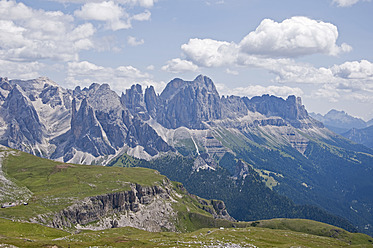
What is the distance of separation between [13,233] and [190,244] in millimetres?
76909

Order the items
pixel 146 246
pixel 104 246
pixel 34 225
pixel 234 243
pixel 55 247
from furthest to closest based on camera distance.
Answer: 1. pixel 34 225
2. pixel 234 243
3. pixel 146 246
4. pixel 104 246
5. pixel 55 247

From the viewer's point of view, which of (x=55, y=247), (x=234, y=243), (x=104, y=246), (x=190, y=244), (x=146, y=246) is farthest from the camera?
(x=234, y=243)

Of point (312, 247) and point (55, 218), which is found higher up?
point (312, 247)

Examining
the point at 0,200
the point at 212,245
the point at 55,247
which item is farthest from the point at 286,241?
the point at 0,200

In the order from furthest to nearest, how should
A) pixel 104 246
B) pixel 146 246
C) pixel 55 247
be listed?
pixel 146 246
pixel 104 246
pixel 55 247

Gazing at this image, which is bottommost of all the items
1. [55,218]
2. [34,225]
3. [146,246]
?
[55,218]

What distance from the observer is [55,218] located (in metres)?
200

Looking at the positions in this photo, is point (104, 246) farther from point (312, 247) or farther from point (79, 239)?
point (312, 247)

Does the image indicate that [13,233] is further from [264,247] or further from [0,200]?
[264,247]

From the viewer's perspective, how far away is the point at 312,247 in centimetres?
14525

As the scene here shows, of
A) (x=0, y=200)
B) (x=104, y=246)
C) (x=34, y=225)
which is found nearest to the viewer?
(x=104, y=246)

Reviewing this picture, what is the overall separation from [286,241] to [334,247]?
23542 millimetres

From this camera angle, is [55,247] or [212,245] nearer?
[55,247]

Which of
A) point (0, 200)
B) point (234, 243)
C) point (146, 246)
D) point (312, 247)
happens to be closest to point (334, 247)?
point (312, 247)
